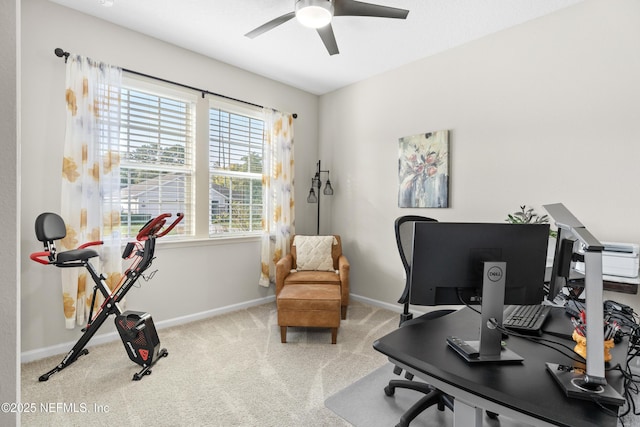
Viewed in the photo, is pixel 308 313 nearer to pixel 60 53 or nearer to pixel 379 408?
pixel 379 408

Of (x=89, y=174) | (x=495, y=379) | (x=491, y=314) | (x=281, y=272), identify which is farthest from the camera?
(x=281, y=272)

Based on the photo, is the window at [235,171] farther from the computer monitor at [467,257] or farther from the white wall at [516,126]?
the computer monitor at [467,257]

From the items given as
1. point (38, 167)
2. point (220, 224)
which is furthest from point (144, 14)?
point (220, 224)

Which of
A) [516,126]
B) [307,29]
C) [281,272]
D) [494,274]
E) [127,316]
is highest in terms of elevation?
[307,29]

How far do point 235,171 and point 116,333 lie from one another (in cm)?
204

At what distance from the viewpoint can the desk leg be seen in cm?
104

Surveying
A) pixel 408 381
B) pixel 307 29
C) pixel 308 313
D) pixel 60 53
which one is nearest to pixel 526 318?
pixel 408 381

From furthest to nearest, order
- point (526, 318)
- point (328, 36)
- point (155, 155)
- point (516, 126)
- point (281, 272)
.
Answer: point (281, 272) < point (155, 155) < point (516, 126) < point (328, 36) < point (526, 318)

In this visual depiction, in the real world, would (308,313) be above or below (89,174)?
below

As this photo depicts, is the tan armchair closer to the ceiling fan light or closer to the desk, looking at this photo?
the desk

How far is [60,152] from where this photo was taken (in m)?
2.56

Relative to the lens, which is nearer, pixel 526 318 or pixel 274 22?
pixel 526 318

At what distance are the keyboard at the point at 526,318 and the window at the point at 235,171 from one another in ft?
9.83
